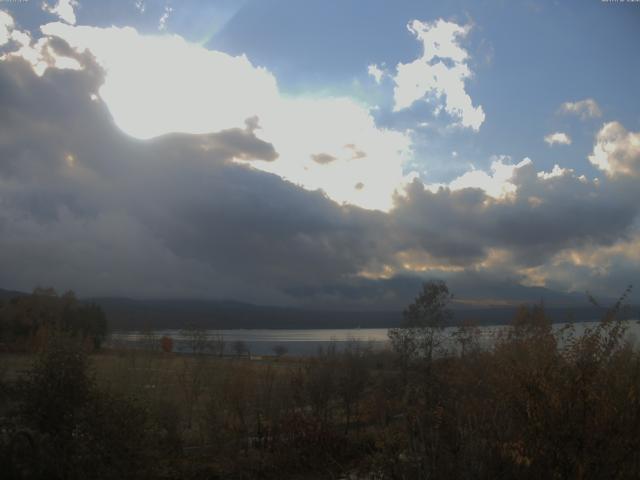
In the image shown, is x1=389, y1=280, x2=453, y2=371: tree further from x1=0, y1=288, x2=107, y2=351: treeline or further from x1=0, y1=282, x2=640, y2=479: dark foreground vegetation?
x1=0, y1=288, x2=107, y2=351: treeline

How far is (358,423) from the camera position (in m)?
17.9

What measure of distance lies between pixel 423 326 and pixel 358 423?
14.7ft

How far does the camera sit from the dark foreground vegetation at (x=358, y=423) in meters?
6.85

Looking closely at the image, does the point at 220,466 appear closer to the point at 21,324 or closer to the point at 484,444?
the point at 484,444

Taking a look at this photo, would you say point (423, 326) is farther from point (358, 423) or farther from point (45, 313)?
point (45, 313)

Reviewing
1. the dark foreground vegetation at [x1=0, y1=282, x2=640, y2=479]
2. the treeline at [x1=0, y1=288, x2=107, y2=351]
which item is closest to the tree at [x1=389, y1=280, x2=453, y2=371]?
the dark foreground vegetation at [x1=0, y1=282, x2=640, y2=479]

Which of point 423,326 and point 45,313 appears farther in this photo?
point 45,313

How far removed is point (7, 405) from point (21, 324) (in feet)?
200

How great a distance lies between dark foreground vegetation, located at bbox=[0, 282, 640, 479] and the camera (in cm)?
685

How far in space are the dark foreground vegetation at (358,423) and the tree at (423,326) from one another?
6.20ft

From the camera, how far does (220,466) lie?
13.3 metres

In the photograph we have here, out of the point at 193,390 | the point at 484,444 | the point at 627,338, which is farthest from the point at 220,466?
the point at 627,338

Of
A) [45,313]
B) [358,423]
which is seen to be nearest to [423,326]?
[358,423]

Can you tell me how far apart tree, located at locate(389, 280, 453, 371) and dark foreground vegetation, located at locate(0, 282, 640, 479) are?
1.89 metres
